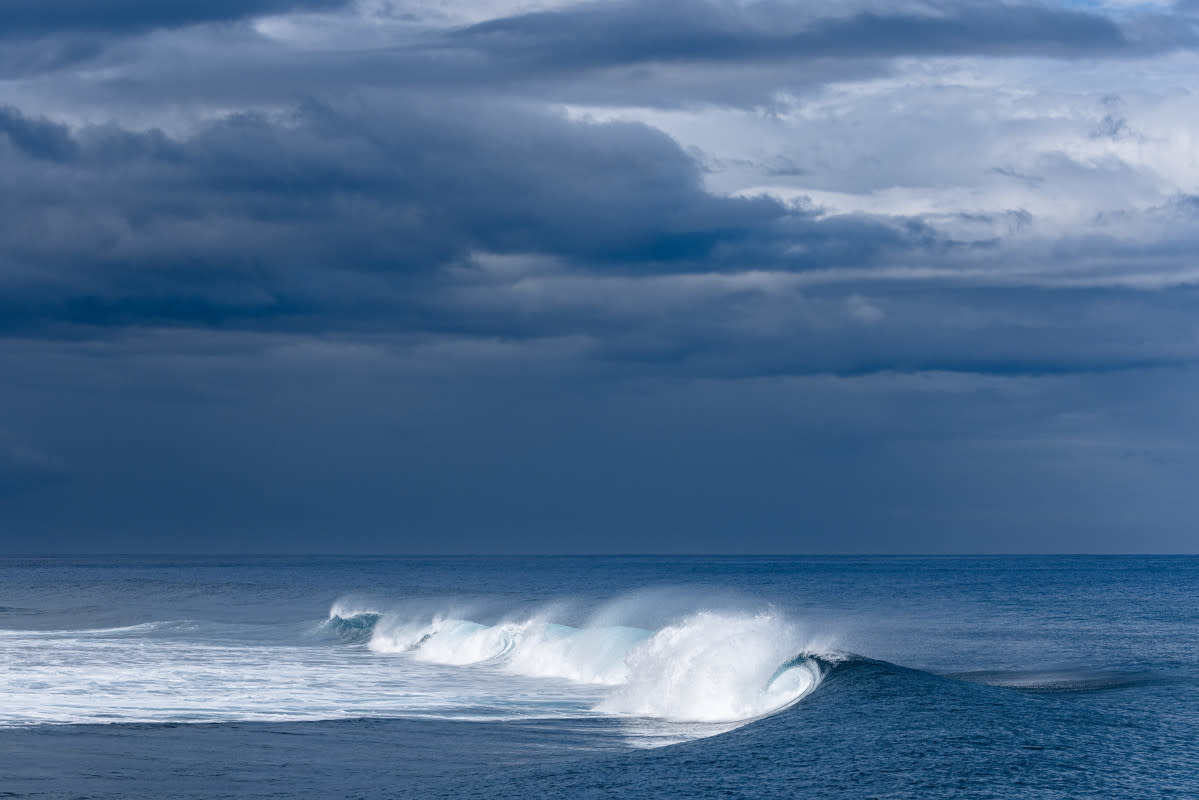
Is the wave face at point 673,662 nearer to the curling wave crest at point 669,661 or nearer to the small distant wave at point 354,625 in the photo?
the curling wave crest at point 669,661

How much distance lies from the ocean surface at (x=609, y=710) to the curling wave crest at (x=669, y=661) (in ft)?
0.27

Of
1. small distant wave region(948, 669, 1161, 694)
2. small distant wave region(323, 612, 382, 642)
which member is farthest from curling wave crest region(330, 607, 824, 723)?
small distant wave region(323, 612, 382, 642)

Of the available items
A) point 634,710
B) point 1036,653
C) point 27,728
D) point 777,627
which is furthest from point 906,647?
point 27,728

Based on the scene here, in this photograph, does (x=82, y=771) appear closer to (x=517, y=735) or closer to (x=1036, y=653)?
(x=517, y=735)

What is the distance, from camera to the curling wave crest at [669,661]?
85.6ft

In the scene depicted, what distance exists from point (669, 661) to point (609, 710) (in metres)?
2.74

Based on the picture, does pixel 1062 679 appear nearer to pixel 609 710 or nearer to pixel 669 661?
pixel 669 661

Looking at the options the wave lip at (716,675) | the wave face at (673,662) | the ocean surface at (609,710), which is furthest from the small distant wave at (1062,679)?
the wave face at (673,662)

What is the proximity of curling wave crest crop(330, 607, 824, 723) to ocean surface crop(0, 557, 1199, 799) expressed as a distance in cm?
8

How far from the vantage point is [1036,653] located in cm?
3738

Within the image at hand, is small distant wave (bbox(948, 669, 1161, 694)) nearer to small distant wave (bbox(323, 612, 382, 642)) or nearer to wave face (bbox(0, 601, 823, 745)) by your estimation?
wave face (bbox(0, 601, 823, 745))

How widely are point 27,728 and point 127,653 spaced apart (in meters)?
16.5

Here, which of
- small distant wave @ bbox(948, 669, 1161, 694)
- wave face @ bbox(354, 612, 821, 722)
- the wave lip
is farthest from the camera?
small distant wave @ bbox(948, 669, 1161, 694)

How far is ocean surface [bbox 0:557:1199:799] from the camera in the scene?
16.9 m
